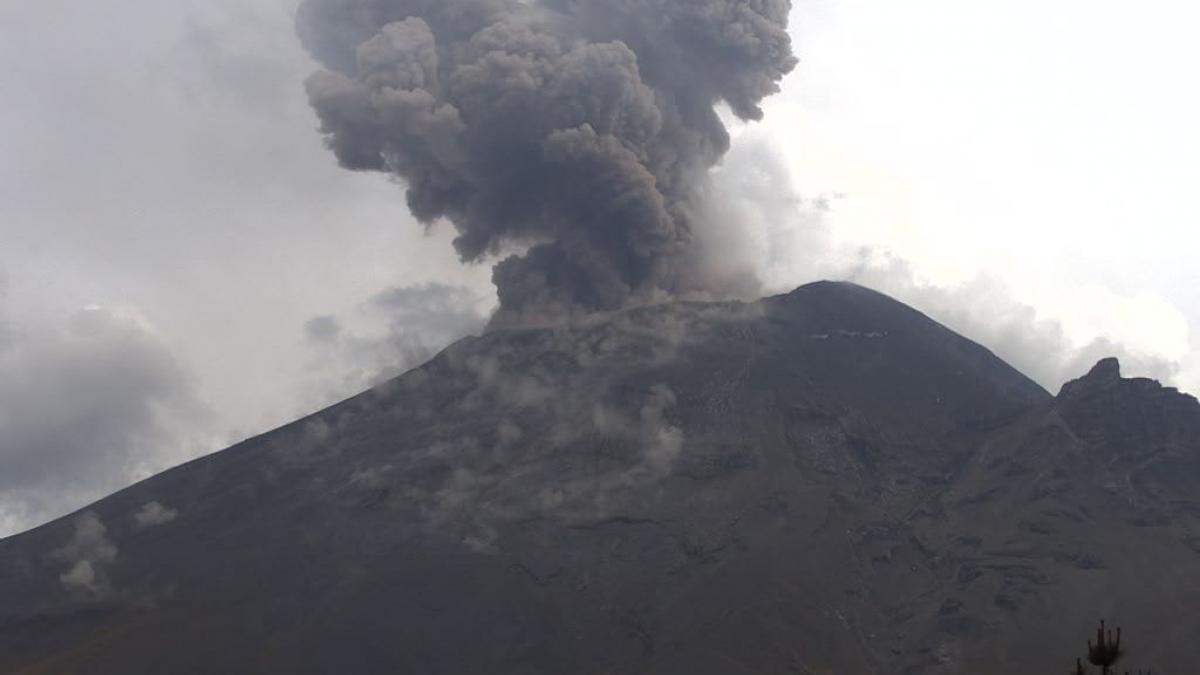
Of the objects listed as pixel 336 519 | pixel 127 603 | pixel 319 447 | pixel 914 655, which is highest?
pixel 319 447

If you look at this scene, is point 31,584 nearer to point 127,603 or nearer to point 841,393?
point 127,603

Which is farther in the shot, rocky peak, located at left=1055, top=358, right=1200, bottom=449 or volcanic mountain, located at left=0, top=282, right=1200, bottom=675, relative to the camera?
rocky peak, located at left=1055, top=358, right=1200, bottom=449

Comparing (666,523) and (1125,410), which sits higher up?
(1125,410)

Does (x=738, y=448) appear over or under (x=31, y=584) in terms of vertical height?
over

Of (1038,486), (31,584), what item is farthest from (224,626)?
(1038,486)

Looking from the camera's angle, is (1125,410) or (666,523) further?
(1125,410)

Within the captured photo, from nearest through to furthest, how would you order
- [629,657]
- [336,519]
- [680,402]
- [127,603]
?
[629,657]
[127,603]
[336,519]
[680,402]

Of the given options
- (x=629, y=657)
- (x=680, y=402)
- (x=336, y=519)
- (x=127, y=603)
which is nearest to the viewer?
(x=629, y=657)

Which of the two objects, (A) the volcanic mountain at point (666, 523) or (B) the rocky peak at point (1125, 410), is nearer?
(A) the volcanic mountain at point (666, 523)
